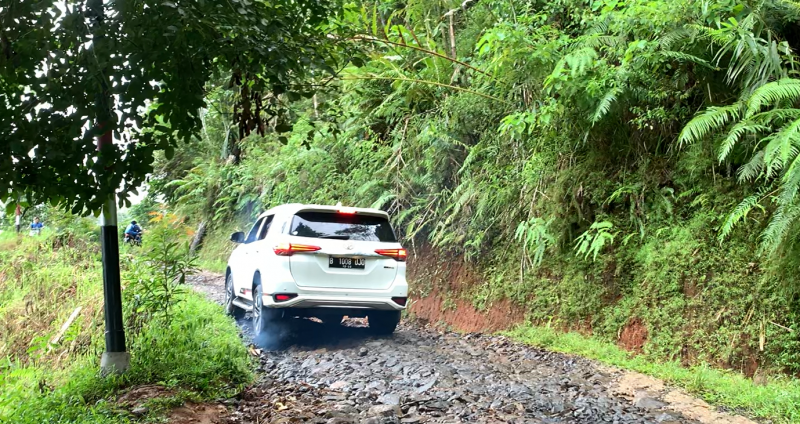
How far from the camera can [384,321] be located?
8.48 metres

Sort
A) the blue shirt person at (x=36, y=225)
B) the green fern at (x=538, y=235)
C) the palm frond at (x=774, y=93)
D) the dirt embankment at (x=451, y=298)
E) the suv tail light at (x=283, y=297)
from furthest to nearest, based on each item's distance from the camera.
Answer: the blue shirt person at (x=36, y=225) < the dirt embankment at (x=451, y=298) < the green fern at (x=538, y=235) < the suv tail light at (x=283, y=297) < the palm frond at (x=774, y=93)

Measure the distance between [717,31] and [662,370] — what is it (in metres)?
3.64

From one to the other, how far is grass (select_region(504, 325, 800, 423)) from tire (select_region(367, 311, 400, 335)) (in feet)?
6.81

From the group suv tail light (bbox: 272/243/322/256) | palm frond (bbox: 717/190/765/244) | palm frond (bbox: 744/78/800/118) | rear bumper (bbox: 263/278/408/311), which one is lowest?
rear bumper (bbox: 263/278/408/311)

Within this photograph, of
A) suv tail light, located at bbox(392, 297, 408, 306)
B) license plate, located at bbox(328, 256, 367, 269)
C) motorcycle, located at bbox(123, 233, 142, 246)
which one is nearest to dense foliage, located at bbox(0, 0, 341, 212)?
license plate, located at bbox(328, 256, 367, 269)

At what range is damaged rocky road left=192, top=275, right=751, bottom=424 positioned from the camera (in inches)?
192

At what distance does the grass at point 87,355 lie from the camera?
4.79 metres

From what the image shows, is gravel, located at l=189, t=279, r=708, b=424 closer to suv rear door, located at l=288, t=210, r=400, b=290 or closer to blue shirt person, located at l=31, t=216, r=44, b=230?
suv rear door, located at l=288, t=210, r=400, b=290

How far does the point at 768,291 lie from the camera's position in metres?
5.84

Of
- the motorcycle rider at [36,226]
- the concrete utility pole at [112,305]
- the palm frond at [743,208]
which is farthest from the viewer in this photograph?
the motorcycle rider at [36,226]

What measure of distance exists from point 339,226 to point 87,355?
3.35 m

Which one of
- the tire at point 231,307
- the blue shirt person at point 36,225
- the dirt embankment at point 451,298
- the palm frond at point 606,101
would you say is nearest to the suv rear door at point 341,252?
the dirt embankment at point 451,298

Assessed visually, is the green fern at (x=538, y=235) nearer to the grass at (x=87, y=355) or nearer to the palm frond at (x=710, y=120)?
the palm frond at (x=710, y=120)

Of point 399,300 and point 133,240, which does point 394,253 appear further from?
point 133,240
